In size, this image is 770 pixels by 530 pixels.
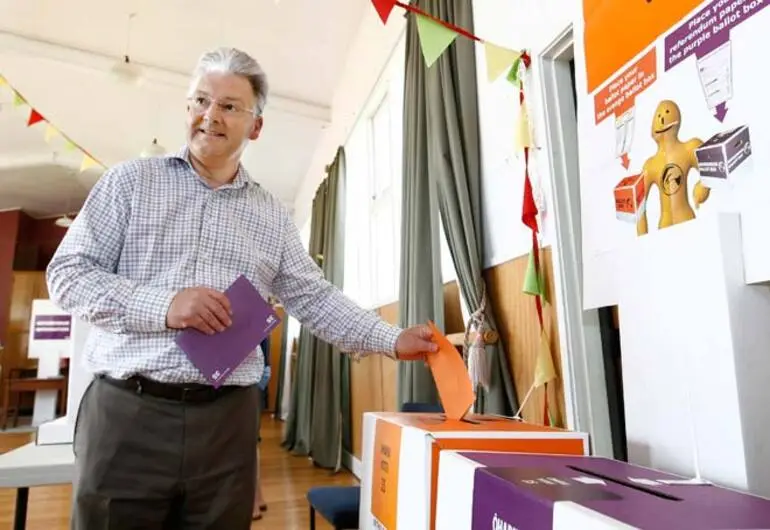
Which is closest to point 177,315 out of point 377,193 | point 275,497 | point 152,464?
point 152,464

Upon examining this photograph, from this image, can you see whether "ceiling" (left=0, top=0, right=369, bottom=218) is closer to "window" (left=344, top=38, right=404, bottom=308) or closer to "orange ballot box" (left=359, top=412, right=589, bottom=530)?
"window" (left=344, top=38, right=404, bottom=308)

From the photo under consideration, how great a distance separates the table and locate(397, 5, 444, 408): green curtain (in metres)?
1.30

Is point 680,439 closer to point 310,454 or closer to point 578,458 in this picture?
point 578,458

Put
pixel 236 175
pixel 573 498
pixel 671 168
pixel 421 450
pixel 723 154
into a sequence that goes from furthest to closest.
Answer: pixel 236 175 < pixel 671 168 < pixel 723 154 < pixel 421 450 < pixel 573 498

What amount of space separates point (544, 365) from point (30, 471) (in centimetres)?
127

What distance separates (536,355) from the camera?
63.7 inches

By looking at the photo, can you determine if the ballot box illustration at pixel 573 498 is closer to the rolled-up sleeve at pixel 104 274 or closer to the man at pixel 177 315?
the man at pixel 177 315

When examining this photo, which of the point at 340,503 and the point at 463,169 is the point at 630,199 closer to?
the point at 463,169

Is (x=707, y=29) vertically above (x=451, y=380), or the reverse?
(x=707, y=29)

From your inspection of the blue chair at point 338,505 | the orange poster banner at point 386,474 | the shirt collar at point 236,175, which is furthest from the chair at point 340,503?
the shirt collar at point 236,175

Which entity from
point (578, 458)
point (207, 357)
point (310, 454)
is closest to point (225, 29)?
point (310, 454)

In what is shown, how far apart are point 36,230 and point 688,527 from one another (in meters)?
11.5

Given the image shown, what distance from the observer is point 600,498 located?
0.49 m

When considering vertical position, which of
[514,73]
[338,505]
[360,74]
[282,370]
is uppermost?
[360,74]
